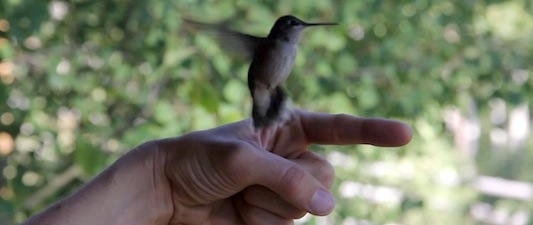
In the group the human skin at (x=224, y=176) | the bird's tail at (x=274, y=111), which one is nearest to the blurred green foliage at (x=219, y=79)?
the human skin at (x=224, y=176)

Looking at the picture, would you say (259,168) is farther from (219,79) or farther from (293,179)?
(219,79)

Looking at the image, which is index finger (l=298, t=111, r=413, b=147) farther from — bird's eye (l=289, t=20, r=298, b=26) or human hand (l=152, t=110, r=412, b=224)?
bird's eye (l=289, t=20, r=298, b=26)

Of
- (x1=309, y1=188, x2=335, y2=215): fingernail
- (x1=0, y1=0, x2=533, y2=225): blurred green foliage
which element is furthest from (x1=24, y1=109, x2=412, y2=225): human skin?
(x1=0, y1=0, x2=533, y2=225): blurred green foliage

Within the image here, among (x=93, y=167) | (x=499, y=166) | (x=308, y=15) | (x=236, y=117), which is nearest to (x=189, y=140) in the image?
(x=236, y=117)

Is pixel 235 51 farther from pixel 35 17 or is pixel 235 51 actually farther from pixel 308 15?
pixel 308 15

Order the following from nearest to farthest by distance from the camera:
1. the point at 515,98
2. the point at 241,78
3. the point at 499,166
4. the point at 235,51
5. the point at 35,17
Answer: the point at 235,51 < the point at 35,17 < the point at 241,78 < the point at 515,98 < the point at 499,166
